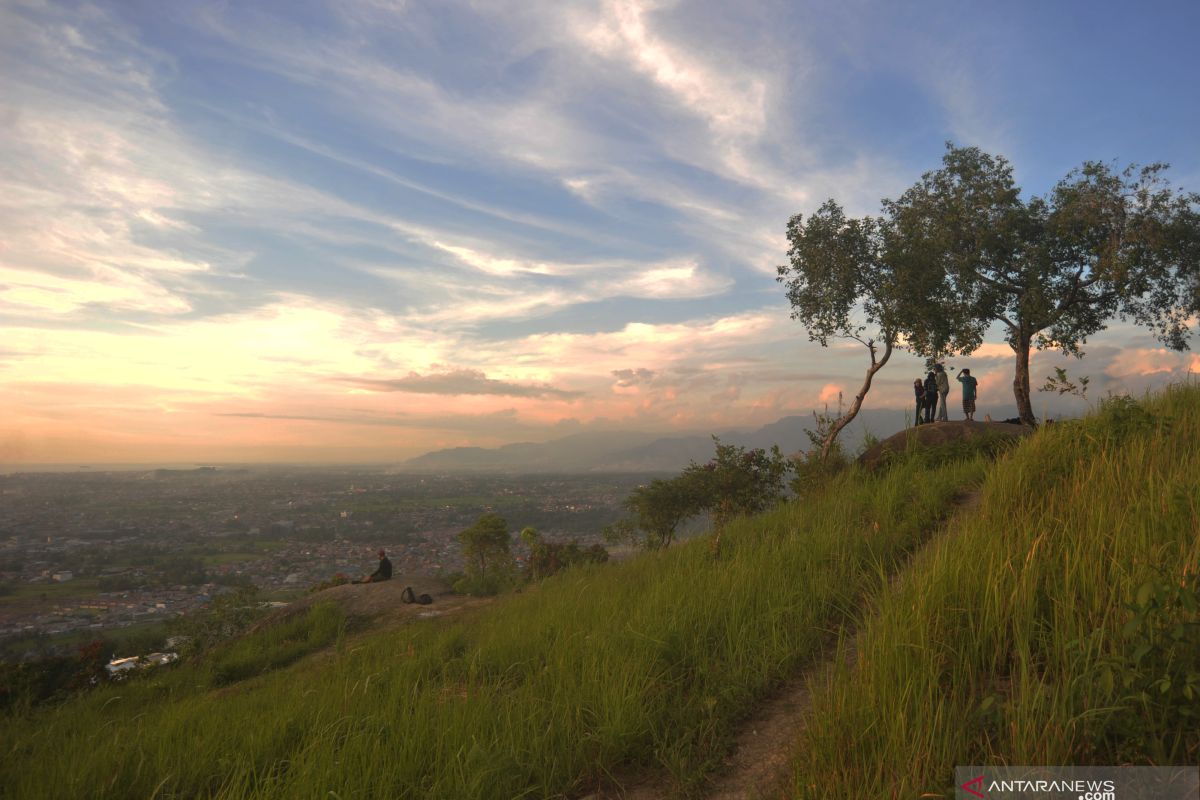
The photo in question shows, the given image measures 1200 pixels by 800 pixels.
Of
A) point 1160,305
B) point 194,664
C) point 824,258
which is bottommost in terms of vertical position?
point 194,664

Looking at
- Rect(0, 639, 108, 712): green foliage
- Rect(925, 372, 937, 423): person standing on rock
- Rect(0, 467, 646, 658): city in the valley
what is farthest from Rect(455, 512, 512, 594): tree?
Rect(925, 372, 937, 423): person standing on rock

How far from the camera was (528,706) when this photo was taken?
4594mm

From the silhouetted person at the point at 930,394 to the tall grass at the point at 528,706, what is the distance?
15.0 metres

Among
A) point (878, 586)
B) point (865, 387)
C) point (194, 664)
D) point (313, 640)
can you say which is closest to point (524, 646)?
point (878, 586)

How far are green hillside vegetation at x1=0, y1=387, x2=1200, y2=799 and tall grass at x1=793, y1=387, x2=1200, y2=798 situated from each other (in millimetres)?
A: 17

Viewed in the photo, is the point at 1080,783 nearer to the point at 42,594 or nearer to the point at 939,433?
the point at 939,433

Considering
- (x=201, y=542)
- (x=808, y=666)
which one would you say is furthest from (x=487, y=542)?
(x=201, y=542)

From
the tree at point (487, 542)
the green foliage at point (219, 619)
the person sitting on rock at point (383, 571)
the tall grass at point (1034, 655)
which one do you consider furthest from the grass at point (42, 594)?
the tall grass at point (1034, 655)

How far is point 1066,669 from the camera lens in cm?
313

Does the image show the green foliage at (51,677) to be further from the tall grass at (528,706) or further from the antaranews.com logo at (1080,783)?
the antaranews.com logo at (1080,783)

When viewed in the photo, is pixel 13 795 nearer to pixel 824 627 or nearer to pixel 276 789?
pixel 276 789

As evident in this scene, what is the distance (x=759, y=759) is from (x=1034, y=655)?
1.91 m

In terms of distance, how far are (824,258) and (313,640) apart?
19.6 m

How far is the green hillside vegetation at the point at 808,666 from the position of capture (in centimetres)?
297
